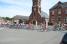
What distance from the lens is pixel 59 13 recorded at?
7906 centimetres

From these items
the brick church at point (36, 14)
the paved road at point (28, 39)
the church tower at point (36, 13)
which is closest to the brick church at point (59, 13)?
the brick church at point (36, 14)

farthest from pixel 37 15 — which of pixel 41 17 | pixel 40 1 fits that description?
pixel 40 1

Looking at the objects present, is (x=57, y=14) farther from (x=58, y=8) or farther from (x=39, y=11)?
(x=39, y=11)

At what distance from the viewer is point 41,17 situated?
304ft

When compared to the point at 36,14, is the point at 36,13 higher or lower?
higher

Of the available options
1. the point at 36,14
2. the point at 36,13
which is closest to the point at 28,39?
the point at 36,14

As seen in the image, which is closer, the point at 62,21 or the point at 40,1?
the point at 62,21

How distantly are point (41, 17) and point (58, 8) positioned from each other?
15.6 m

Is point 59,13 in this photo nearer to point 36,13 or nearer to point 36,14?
point 36,14

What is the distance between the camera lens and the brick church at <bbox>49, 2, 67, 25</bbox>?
A: 77938mm

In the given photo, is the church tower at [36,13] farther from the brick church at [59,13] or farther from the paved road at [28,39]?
the paved road at [28,39]

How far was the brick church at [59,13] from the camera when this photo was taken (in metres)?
77.9

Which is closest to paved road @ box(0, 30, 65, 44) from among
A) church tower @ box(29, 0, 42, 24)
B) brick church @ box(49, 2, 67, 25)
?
brick church @ box(49, 2, 67, 25)

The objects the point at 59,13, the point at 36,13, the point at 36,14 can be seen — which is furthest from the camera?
the point at 36,13
